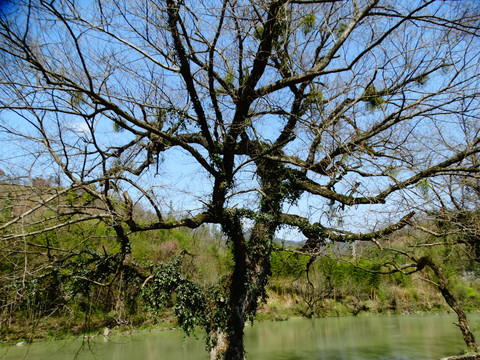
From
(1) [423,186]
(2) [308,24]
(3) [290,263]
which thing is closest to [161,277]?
(3) [290,263]

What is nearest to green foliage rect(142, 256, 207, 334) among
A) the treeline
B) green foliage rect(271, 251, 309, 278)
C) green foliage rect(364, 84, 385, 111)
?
the treeline

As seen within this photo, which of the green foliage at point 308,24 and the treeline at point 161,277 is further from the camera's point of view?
the treeline at point 161,277

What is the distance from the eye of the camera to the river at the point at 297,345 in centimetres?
870

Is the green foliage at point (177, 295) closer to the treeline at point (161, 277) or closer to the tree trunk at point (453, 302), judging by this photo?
the treeline at point (161, 277)

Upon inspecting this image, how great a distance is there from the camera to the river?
343 inches

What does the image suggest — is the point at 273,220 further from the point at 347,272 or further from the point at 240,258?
the point at 347,272

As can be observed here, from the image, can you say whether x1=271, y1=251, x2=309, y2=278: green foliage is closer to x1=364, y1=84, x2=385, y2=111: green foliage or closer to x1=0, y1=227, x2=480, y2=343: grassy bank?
x1=0, y1=227, x2=480, y2=343: grassy bank

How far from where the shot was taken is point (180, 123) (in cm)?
487

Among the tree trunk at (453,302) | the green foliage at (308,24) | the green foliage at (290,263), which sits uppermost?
the green foliage at (308,24)

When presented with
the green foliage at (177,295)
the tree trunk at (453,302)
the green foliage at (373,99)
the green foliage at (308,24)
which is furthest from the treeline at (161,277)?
the green foliage at (308,24)

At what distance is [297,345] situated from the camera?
1044 cm

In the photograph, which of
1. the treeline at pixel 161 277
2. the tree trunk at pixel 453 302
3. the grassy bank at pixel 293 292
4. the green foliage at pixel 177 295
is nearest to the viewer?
the treeline at pixel 161 277

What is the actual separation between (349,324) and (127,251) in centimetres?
1259

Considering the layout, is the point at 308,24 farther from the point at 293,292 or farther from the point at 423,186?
the point at 293,292
